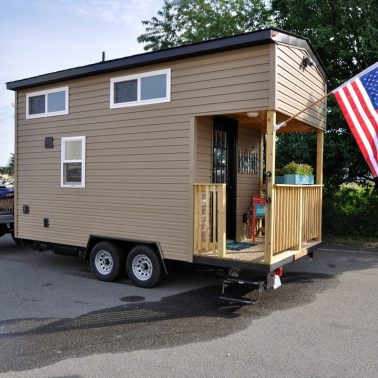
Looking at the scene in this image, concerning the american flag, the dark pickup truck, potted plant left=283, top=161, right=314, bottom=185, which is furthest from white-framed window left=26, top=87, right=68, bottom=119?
the american flag

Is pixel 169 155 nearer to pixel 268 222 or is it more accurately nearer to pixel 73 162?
pixel 268 222

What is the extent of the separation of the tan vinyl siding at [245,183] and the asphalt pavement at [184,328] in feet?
3.64

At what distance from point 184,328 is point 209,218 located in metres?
1.86

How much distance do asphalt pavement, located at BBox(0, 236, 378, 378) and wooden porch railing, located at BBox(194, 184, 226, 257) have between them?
28.0 inches

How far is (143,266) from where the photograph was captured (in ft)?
22.5

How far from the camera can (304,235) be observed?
7.12m

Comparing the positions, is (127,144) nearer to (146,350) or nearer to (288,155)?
(146,350)

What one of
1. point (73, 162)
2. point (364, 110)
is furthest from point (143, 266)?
point (364, 110)

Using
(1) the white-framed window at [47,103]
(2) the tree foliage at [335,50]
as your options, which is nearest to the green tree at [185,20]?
(2) the tree foliage at [335,50]

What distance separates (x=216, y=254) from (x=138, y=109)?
2.71 meters

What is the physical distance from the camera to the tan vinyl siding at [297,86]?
5.79 metres

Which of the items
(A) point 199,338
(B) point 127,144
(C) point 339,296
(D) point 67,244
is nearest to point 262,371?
(A) point 199,338

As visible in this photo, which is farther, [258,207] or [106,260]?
[258,207]

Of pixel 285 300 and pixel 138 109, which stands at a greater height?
pixel 138 109
